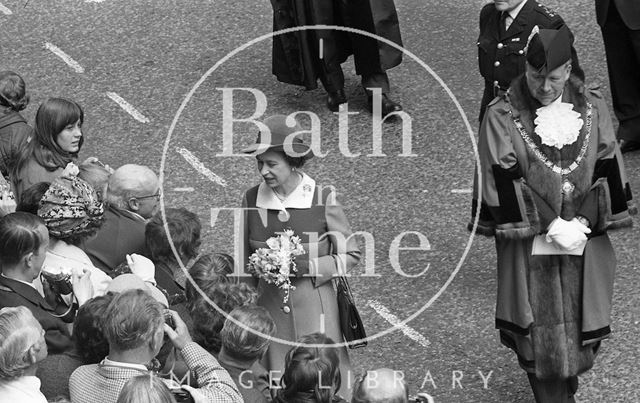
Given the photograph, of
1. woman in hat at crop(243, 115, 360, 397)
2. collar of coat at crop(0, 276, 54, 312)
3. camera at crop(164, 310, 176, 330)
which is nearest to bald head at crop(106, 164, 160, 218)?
woman in hat at crop(243, 115, 360, 397)

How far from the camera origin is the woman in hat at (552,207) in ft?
19.9

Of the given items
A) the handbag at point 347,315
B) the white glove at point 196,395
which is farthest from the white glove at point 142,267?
the white glove at point 196,395

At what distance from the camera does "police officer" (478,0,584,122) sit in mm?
7555

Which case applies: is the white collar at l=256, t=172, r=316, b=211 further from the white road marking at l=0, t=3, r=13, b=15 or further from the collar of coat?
the white road marking at l=0, t=3, r=13, b=15

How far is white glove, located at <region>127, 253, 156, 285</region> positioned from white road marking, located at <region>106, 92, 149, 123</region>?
356 cm

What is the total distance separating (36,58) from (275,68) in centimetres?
223

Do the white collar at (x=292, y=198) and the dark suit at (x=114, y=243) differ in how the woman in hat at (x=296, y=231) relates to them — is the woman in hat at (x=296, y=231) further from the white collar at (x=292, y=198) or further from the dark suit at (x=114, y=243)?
the dark suit at (x=114, y=243)

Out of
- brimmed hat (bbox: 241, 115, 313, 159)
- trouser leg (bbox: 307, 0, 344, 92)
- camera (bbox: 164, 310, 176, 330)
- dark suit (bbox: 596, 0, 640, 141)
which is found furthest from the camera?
trouser leg (bbox: 307, 0, 344, 92)

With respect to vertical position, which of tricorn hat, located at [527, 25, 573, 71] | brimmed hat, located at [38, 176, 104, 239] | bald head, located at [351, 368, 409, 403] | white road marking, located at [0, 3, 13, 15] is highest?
white road marking, located at [0, 3, 13, 15]

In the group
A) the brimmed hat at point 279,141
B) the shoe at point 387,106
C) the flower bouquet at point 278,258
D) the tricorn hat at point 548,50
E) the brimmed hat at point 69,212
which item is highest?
the tricorn hat at point 548,50

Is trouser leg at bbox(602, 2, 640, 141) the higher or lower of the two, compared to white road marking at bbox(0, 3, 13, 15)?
lower

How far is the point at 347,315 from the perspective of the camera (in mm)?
6230

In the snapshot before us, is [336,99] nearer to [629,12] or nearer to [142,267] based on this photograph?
[629,12]

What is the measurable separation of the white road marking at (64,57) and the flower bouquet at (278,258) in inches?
189
